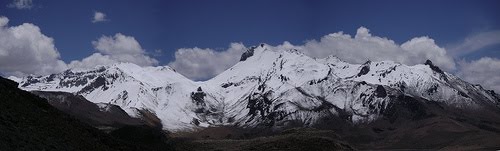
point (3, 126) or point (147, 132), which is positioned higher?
point (147, 132)

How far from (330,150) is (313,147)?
3.32 metres

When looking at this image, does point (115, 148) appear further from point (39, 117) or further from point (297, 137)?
point (297, 137)

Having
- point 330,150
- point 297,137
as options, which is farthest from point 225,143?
point 330,150

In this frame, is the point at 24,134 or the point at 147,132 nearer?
the point at 24,134

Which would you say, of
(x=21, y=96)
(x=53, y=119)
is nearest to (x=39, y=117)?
(x=53, y=119)

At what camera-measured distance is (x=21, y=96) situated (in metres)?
61.0

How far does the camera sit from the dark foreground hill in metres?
Result: 46.3

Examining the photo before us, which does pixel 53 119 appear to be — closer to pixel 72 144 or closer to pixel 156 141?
pixel 72 144

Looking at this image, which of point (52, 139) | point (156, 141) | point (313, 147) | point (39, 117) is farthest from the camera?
point (313, 147)

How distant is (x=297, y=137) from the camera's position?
11806cm

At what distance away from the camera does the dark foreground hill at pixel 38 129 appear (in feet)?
152

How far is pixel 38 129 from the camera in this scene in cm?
5147

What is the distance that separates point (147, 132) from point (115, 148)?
41.2 m

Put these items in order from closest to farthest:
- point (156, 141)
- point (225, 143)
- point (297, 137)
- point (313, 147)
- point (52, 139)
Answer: point (52, 139) < point (156, 141) < point (313, 147) < point (297, 137) < point (225, 143)
